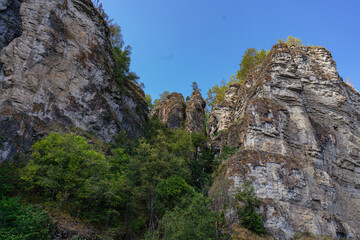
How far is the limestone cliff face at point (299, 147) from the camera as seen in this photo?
84.7 ft

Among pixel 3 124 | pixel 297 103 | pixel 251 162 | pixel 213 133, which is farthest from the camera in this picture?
pixel 213 133

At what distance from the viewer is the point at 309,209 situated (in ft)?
85.7

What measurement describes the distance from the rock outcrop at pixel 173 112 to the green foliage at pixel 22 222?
110 ft

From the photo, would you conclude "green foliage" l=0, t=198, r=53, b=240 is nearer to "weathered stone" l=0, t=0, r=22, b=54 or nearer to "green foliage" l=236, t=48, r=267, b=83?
"weathered stone" l=0, t=0, r=22, b=54

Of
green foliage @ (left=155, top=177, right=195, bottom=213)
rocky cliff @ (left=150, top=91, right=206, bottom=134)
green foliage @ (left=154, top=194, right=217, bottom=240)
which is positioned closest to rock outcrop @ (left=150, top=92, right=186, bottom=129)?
rocky cliff @ (left=150, top=91, right=206, bottom=134)

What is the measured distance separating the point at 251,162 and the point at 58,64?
24.4m

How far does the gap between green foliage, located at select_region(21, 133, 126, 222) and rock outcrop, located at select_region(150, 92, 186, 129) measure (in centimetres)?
2806

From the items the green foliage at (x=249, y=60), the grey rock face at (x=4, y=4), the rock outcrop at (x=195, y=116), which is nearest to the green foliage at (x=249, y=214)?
the rock outcrop at (x=195, y=116)

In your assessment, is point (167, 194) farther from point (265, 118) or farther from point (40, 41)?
point (40, 41)

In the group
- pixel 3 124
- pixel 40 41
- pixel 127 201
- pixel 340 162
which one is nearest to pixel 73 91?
pixel 40 41

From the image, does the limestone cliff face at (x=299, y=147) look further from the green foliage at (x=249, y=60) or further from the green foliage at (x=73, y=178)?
the green foliage at (x=249, y=60)

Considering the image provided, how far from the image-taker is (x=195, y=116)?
171 feet

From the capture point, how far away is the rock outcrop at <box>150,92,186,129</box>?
166 ft

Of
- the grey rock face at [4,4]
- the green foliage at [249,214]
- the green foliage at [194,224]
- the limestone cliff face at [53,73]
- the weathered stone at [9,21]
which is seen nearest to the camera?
the green foliage at [194,224]
